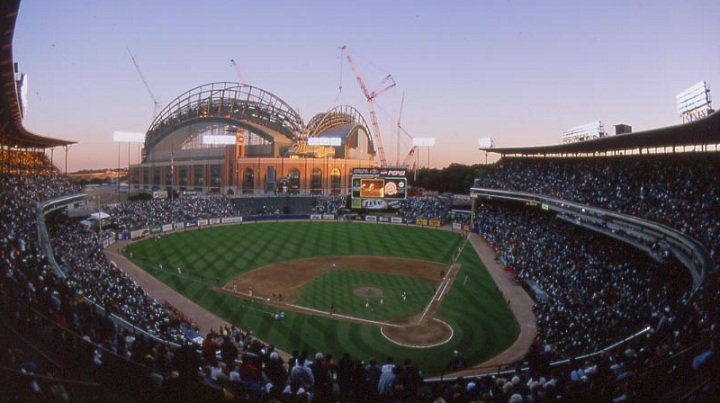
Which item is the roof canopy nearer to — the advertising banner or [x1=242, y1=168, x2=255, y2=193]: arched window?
the advertising banner

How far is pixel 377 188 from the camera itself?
49.3 m

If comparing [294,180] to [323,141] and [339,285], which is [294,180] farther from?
[339,285]

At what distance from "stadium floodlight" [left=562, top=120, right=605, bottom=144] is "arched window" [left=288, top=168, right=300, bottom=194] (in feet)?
147

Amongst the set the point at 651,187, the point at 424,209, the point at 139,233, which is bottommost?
the point at 139,233

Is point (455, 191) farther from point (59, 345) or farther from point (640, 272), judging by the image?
point (59, 345)

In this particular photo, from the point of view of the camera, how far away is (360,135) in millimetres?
101250

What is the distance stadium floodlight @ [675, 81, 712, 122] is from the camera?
82.4 ft

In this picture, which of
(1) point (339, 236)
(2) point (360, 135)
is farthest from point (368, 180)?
(2) point (360, 135)

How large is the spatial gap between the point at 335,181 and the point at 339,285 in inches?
2103

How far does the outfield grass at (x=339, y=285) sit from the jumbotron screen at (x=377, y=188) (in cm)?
437

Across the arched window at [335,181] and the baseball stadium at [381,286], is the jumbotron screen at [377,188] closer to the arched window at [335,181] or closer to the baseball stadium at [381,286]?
the baseball stadium at [381,286]

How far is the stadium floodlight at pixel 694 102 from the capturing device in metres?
25.1

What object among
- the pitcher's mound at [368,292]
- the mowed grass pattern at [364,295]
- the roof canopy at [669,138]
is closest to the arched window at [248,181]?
the mowed grass pattern at [364,295]

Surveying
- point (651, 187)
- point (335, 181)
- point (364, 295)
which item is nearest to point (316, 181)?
point (335, 181)
